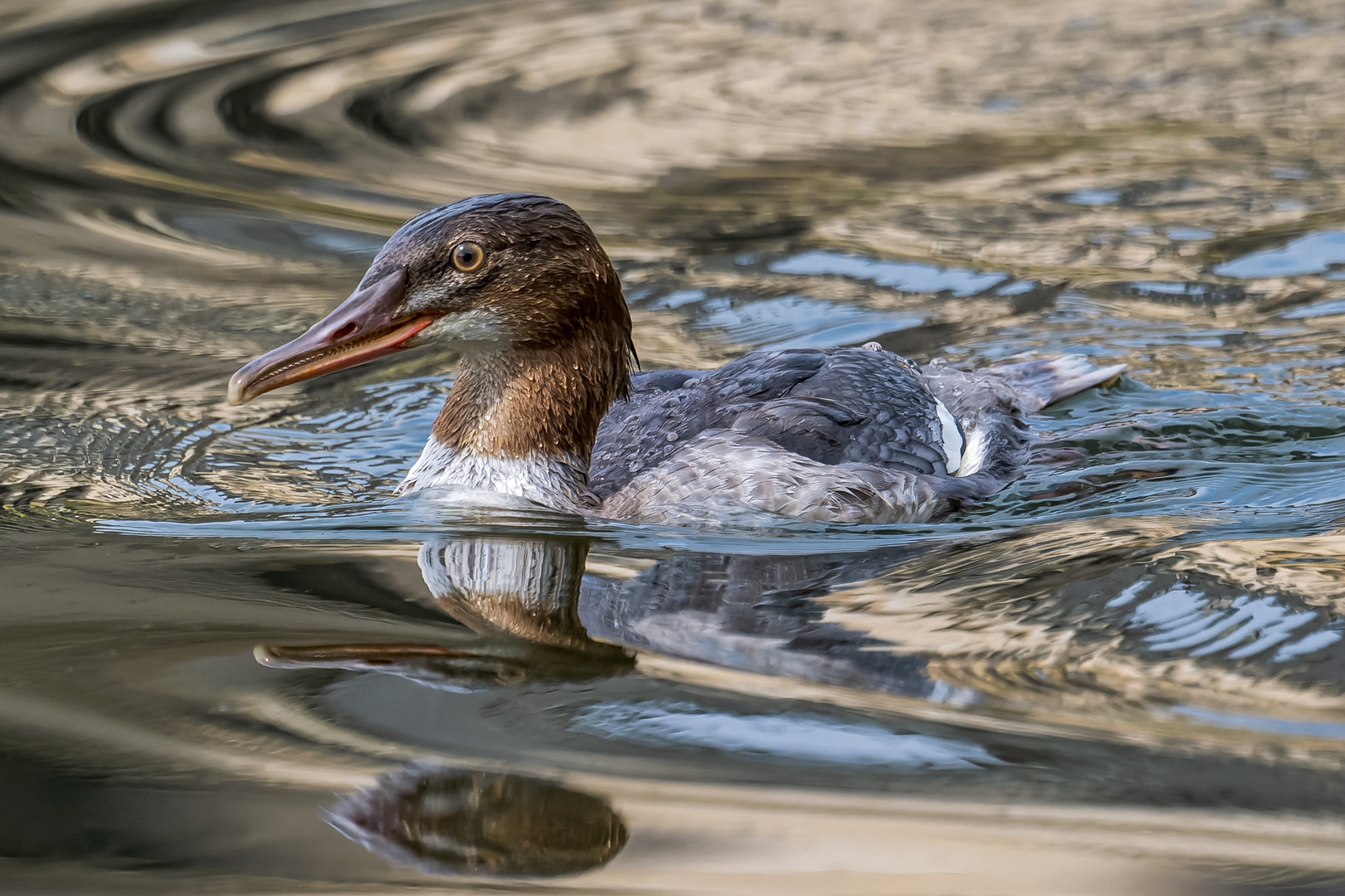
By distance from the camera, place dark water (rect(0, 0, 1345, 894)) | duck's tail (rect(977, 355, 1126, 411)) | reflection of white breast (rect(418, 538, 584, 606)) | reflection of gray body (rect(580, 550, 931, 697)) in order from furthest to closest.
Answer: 1. duck's tail (rect(977, 355, 1126, 411))
2. reflection of white breast (rect(418, 538, 584, 606))
3. reflection of gray body (rect(580, 550, 931, 697))
4. dark water (rect(0, 0, 1345, 894))

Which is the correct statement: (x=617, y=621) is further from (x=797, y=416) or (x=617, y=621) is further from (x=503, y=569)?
(x=797, y=416)

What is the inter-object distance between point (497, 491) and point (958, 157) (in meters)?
4.73

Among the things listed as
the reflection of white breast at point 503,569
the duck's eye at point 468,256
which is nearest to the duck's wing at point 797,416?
the reflection of white breast at point 503,569

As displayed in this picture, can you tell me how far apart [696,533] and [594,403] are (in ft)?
2.35

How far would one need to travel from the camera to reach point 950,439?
543 cm

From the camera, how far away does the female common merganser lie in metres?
4.55

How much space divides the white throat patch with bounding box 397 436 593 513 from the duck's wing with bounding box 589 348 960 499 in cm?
9

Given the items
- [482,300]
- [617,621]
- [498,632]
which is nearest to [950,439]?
[482,300]

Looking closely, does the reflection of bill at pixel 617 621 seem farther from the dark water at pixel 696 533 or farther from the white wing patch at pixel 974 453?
the white wing patch at pixel 974 453

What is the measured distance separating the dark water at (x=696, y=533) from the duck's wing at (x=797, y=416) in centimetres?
36

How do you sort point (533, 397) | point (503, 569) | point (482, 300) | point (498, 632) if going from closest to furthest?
point (498, 632)
point (503, 569)
point (482, 300)
point (533, 397)

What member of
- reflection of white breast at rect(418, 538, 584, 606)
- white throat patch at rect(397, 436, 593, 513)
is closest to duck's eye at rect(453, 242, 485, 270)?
white throat patch at rect(397, 436, 593, 513)

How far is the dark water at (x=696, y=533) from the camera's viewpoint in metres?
2.66

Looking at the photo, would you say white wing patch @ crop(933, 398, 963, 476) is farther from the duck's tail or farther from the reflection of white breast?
the reflection of white breast
